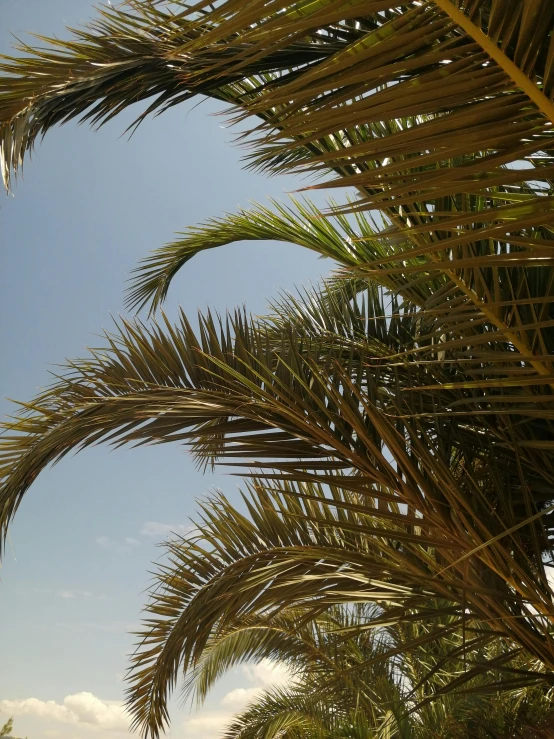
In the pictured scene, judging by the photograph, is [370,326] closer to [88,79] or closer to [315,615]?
[315,615]

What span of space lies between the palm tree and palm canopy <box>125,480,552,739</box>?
21 mm

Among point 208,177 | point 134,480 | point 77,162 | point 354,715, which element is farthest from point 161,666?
point 134,480

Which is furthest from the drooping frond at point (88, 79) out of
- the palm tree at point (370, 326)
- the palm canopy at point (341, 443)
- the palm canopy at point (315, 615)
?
the palm canopy at point (315, 615)

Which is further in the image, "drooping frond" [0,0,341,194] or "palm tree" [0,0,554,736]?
"drooping frond" [0,0,341,194]

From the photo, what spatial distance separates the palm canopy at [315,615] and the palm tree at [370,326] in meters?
0.02

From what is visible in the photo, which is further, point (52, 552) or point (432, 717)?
point (52, 552)

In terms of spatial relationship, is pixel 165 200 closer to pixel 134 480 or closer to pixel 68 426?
pixel 134 480

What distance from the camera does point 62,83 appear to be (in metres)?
1.84

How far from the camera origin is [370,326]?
2.54 m

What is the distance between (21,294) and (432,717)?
1956 centimetres

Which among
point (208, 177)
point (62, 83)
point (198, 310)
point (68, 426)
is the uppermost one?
A: point (208, 177)

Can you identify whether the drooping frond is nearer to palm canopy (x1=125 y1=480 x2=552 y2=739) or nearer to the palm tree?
the palm tree

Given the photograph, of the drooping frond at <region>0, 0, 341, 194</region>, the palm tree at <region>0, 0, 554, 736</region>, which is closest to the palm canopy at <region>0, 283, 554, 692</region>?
the palm tree at <region>0, 0, 554, 736</region>

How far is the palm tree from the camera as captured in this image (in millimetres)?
794
